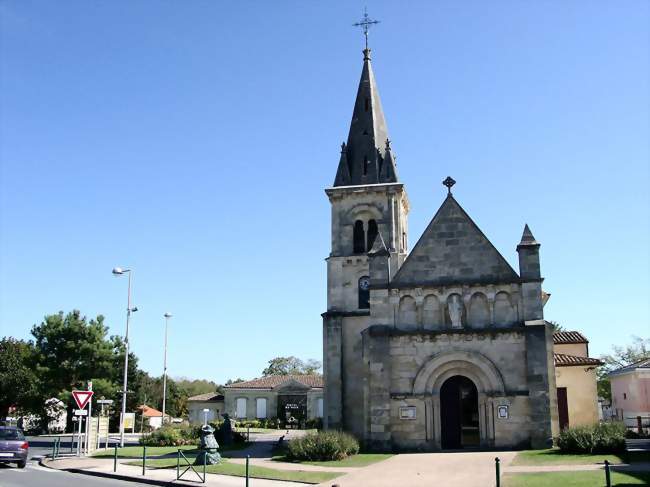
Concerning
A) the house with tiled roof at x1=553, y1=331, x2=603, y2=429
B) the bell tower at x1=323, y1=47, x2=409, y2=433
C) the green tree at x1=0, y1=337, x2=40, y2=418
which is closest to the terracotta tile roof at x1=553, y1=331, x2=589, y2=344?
the house with tiled roof at x1=553, y1=331, x2=603, y2=429

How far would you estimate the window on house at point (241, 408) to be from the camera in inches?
2650

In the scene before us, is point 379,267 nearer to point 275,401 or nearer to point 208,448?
point 208,448

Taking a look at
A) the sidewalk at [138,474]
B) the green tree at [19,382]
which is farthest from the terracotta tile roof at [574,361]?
the green tree at [19,382]

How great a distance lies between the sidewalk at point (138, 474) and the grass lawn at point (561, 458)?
8.70m

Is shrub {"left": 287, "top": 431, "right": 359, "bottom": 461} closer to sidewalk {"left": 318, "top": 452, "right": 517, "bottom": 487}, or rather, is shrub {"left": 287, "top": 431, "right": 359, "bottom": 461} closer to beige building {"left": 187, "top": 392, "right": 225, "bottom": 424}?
sidewalk {"left": 318, "top": 452, "right": 517, "bottom": 487}

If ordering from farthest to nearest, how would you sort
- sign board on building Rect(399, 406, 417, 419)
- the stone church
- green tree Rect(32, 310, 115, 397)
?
green tree Rect(32, 310, 115, 397)
sign board on building Rect(399, 406, 417, 419)
the stone church

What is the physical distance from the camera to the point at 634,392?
4322 centimetres

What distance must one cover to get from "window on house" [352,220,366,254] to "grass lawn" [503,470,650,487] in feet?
64.7

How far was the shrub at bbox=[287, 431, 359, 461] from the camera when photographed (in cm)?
2436

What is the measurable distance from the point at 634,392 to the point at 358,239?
72.5ft

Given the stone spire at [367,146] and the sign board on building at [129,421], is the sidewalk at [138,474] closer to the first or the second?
the stone spire at [367,146]

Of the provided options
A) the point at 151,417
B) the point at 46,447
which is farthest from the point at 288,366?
the point at 46,447

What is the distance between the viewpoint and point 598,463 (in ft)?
66.4

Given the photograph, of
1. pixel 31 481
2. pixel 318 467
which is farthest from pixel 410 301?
pixel 31 481
